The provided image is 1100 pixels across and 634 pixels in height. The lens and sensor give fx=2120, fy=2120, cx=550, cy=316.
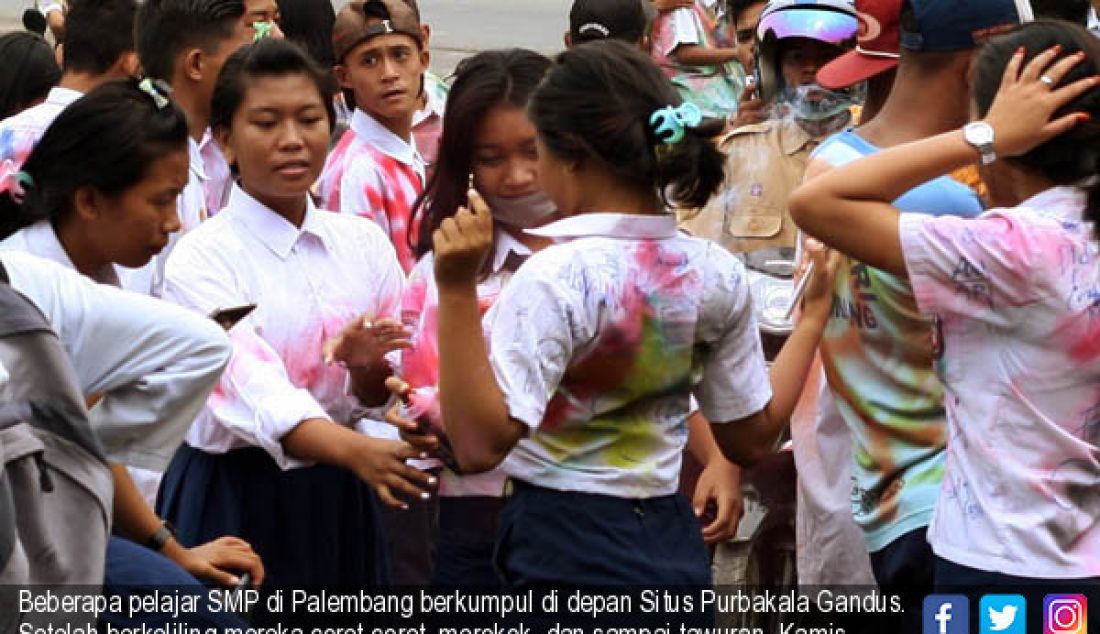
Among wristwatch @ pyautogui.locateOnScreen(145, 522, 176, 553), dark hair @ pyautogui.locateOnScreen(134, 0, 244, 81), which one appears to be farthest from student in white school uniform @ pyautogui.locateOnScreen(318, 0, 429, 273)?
wristwatch @ pyautogui.locateOnScreen(145, 522, 176, 553)

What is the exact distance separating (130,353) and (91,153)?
0.67 m

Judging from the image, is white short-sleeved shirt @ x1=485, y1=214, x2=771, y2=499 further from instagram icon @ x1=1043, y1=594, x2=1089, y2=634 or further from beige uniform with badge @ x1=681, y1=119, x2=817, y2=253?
beige uniform with badge @ x1=681, y1=119, x2=817, y2=253

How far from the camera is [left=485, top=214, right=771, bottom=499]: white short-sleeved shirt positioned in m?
3.86

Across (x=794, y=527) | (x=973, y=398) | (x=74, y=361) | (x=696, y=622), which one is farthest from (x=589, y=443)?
(x=794, y=527)

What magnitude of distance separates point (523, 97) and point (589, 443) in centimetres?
113

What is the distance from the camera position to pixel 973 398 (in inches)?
155

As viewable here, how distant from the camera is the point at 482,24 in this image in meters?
20.9

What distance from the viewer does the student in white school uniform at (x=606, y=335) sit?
3879 mm

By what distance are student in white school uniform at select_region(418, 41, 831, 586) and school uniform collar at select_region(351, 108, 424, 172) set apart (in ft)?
9.27

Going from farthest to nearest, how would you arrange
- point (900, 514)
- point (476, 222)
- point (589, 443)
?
→ point (900, 514) < point (589, 443) < point (476, 222)

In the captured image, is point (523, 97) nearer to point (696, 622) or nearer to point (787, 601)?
point (696, 622)

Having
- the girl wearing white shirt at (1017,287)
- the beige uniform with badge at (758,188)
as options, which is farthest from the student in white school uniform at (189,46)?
the girl wearing white shirt at (1017,287)

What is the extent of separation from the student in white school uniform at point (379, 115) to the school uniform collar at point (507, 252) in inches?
55.0

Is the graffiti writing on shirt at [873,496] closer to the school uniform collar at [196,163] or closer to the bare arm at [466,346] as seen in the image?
the bare arm at [466,346]
